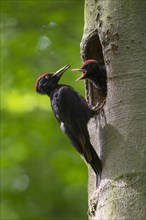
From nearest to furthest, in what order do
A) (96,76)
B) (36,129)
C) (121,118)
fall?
(121,118) < (96,76) < (36,129)

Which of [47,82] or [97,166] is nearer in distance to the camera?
[97,166]

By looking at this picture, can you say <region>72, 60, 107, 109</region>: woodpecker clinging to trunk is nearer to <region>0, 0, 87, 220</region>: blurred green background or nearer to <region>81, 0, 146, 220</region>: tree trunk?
<region>81, 0, 146, 220</region>: tree trunk

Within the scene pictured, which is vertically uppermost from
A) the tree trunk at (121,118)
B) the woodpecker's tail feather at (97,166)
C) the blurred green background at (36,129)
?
the tree trunk at (121,118)

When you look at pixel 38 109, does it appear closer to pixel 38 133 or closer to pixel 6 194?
pixel 38 133

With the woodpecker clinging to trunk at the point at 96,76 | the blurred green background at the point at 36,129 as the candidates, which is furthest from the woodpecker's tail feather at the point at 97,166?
the blurred green background at the point at 36,129

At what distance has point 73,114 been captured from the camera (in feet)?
14.0

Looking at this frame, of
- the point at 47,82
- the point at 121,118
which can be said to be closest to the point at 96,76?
the point at 47,82

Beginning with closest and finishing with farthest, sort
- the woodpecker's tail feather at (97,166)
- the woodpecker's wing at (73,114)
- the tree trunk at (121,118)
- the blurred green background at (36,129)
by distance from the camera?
the tree trunk at (121,118) → the woodpecker's tail feather at (97,166) → the woodpecker's wing at (73,114) → the blurred green background at (36,129)

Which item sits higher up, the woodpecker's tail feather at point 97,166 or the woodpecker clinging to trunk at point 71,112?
the woodpecker's tail feather at point 97,166

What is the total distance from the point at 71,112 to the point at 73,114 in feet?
0.10

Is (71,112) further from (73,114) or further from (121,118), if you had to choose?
(121,118)

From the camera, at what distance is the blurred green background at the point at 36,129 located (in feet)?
19.3

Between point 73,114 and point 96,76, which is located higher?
point 96,76

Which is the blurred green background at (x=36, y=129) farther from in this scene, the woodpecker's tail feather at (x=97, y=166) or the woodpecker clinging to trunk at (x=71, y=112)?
the woodpecker's tail feather at (x=97, y=166)
